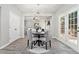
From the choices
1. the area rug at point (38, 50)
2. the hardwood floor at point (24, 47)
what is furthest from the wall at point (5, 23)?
the area rug at point (38, 50)

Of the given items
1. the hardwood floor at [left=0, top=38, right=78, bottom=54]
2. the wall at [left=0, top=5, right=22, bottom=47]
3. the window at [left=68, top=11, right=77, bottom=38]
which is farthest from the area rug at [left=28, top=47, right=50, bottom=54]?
the window at [left=68, top=11, right=77, bottom=38]

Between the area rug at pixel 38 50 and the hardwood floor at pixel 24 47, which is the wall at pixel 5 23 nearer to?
the hardwood floor at pixel 24 47

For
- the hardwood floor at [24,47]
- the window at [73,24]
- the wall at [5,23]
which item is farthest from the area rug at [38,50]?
the window at [73,24]

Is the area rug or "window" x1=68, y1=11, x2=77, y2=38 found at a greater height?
"window" x1=68, y1=11, x2=77, y2=38

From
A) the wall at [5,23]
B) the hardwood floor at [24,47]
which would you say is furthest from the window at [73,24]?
the wall at [5,23]

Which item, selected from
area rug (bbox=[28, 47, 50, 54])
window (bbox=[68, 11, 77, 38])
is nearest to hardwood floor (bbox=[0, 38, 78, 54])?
area rug (bbox=[28, 47, 50, 54])

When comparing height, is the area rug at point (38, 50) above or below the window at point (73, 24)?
below

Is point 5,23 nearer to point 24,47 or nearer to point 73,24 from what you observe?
A: point 24,47

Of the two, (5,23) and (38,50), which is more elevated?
(5,23)

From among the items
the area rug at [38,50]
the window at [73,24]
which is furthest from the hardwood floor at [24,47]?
the window at [73,24]

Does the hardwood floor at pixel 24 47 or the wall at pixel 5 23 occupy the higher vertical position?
the wall at pixel 5 23

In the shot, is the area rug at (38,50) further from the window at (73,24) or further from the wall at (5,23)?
the window at (73,24)

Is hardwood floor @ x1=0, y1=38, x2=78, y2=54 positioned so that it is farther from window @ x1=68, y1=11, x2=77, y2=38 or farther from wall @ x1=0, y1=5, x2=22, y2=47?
window @ x1=68, y1=11, x2=77, y2=38

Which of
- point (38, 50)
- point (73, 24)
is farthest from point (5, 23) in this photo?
point (73, 24)
